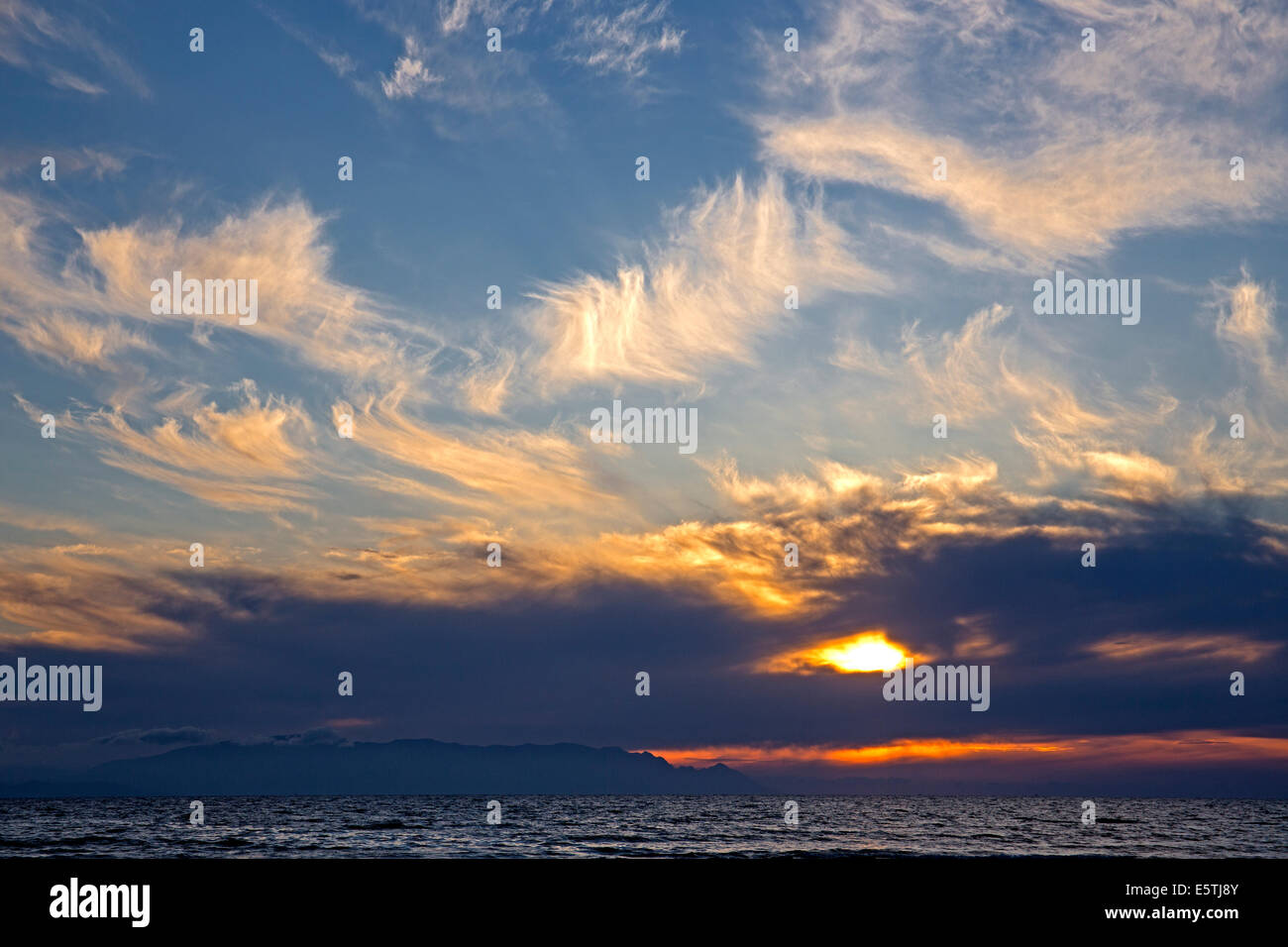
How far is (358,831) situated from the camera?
279 ft

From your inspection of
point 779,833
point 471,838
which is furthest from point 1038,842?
point 471,838
